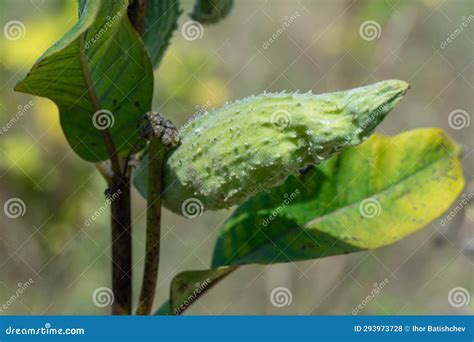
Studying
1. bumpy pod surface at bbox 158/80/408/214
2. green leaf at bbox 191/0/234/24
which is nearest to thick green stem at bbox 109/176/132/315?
bumpy pod surface at bbox 158/80/408/214

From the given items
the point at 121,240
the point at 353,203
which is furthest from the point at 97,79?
the point at 353,203

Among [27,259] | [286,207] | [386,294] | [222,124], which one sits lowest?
[27,259]

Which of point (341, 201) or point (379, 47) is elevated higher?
point (379, 47)

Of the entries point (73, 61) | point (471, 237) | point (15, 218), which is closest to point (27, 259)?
point (15, 218)

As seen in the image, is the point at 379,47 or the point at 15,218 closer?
the point at 15,218

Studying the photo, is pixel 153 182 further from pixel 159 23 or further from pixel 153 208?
pixel 159 23

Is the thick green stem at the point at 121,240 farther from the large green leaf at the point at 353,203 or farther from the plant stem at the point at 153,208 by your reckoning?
the large green leaf at the point at 353,203
